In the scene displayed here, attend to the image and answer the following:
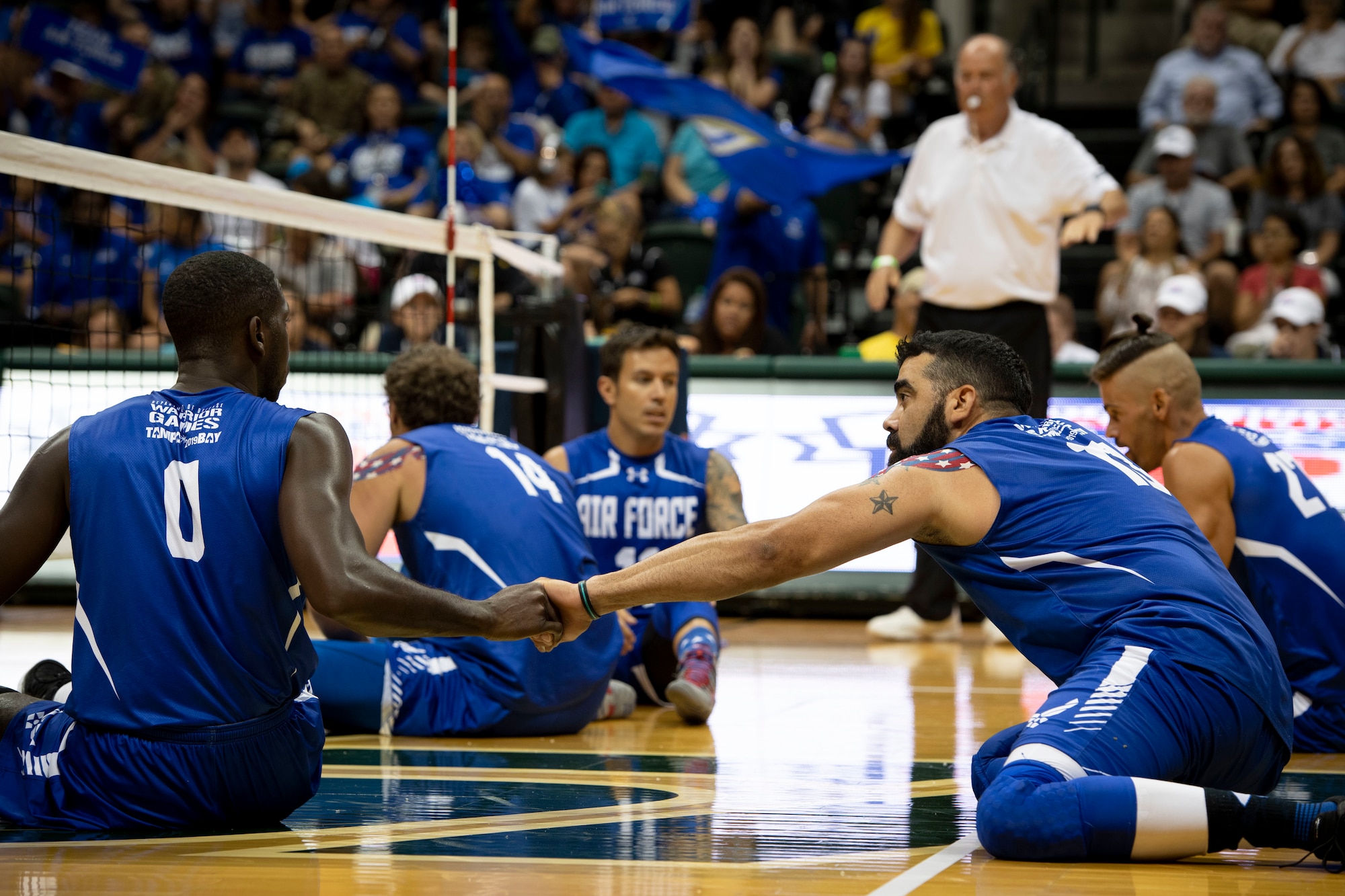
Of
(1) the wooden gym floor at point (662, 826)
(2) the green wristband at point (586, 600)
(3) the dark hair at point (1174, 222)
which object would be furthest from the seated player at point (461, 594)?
(3) the dark hair at point (1174, 222)

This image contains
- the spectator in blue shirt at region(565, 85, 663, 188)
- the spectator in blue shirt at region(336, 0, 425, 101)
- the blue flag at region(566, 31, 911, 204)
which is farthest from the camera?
the spectator in blue shirt at region(336, 0, 425, 101)

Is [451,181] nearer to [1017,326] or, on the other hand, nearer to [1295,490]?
[1017,326]

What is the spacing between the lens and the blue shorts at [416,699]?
507cm

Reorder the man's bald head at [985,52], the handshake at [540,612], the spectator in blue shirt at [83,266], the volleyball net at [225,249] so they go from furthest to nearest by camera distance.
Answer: the spectator in blue shirt at [83,266]
the man's bald head at [985,52]
the volleyball net at [225,249]
the handshake at [540,612]

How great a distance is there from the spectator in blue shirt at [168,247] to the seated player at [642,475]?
19.3ft

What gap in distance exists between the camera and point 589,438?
21.2ft

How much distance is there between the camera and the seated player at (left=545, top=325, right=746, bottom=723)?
6.27 meters

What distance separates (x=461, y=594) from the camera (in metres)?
5.06

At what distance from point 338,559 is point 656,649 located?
9.57 ft

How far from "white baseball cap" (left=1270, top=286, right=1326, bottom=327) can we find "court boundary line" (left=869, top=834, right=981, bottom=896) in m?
7.47

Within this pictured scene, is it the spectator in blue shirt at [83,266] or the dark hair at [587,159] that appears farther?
the dark hair at [587,159]

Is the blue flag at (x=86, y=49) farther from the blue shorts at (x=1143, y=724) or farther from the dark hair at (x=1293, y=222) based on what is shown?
the blue shorts at (x=1143, y=724)

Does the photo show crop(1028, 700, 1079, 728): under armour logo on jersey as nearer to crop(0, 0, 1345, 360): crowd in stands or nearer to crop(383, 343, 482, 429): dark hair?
crop(383, 343, 482, 429): dark hair

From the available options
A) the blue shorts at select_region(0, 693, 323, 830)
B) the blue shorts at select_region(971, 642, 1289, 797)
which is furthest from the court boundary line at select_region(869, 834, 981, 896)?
the blue shorts at select_region(0, 693, 323, 830)
